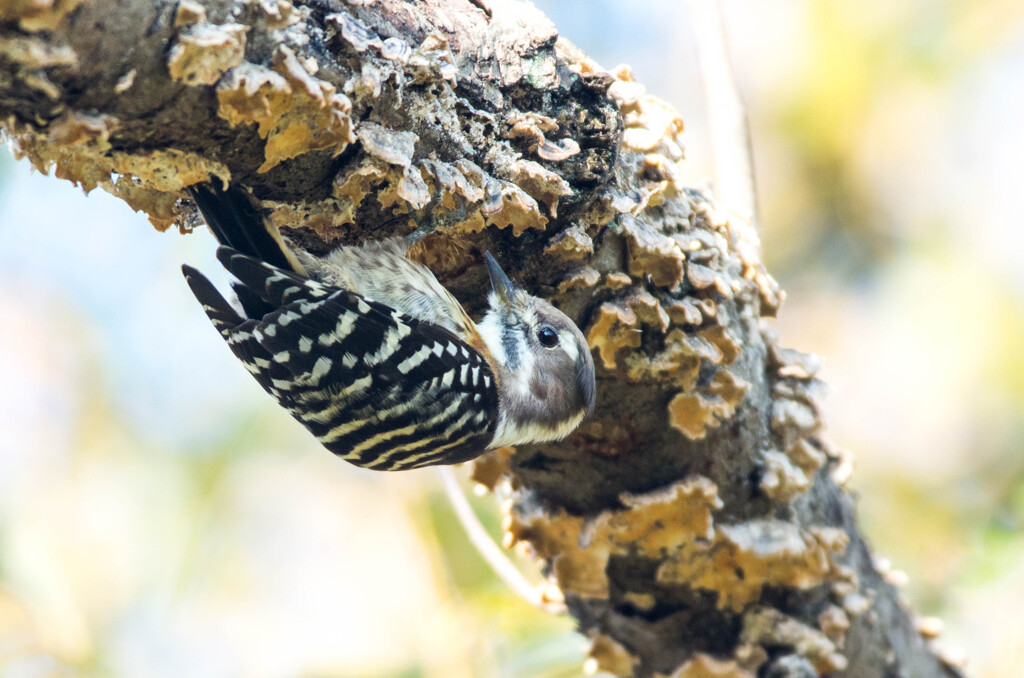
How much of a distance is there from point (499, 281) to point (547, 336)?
0.56 metres

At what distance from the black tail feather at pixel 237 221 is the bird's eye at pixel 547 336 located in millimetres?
932

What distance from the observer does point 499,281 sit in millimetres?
2447

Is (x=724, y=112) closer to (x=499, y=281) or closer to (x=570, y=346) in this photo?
(x=570, y=346)

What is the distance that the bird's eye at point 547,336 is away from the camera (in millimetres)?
2895

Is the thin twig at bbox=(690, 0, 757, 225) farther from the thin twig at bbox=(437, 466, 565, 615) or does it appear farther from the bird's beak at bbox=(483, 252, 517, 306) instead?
the thin twig at bbox=(437, 466, 565, 615)

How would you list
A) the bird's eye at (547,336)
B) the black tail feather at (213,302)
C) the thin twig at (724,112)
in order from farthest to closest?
the thin twig at (724,112), the bird's eye at (547,336), the black tail feather at (213,302)

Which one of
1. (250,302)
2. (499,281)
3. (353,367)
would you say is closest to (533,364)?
(499,281)

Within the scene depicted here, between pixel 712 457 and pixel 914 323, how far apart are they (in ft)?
13.7

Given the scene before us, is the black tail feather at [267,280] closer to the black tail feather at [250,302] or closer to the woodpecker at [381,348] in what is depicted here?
the woodpecker at [381,348]

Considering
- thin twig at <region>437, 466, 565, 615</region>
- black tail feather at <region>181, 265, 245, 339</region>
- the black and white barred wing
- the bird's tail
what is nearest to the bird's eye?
the black and white barred wing

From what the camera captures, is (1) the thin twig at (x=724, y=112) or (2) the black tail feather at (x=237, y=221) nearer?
(2) the black tail feather at (x=237, y=221)

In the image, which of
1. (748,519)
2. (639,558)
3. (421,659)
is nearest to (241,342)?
(639,558)

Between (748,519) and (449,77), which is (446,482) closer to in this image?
(748,519)

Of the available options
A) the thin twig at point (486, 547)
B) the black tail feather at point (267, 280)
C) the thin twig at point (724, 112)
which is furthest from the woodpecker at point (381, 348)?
the thin twig at point (724, 112)
